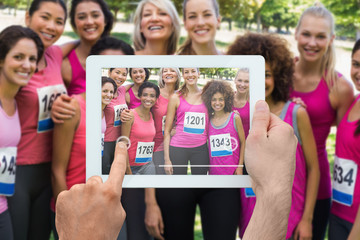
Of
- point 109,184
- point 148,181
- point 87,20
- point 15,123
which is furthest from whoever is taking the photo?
point 87,20

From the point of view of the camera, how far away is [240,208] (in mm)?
2430

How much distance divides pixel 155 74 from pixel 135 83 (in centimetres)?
8

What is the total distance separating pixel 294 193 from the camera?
91.6 inches

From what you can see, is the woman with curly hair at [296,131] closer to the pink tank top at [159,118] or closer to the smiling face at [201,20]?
the smiling face at [201,20]

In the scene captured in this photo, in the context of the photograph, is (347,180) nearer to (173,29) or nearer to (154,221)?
(154,221)

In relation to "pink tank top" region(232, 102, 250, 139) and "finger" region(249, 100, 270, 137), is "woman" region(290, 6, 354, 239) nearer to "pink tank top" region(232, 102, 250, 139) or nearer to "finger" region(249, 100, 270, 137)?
"pink tank top" region(232, 102, 250, 139)

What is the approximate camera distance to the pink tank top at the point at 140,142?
134 cm

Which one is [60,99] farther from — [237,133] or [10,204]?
[237,133]

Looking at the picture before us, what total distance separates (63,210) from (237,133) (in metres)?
0.67

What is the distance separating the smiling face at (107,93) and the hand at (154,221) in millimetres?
1344

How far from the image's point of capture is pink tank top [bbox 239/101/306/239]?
227cm

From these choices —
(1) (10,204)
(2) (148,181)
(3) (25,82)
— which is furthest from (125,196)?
(2) (148,181)

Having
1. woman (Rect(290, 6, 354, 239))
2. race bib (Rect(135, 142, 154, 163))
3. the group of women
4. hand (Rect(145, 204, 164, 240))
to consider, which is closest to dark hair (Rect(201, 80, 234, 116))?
race bib (Rect(135, 142, 154, 163))

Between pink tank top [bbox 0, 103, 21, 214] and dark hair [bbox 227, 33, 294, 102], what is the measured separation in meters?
1.39
